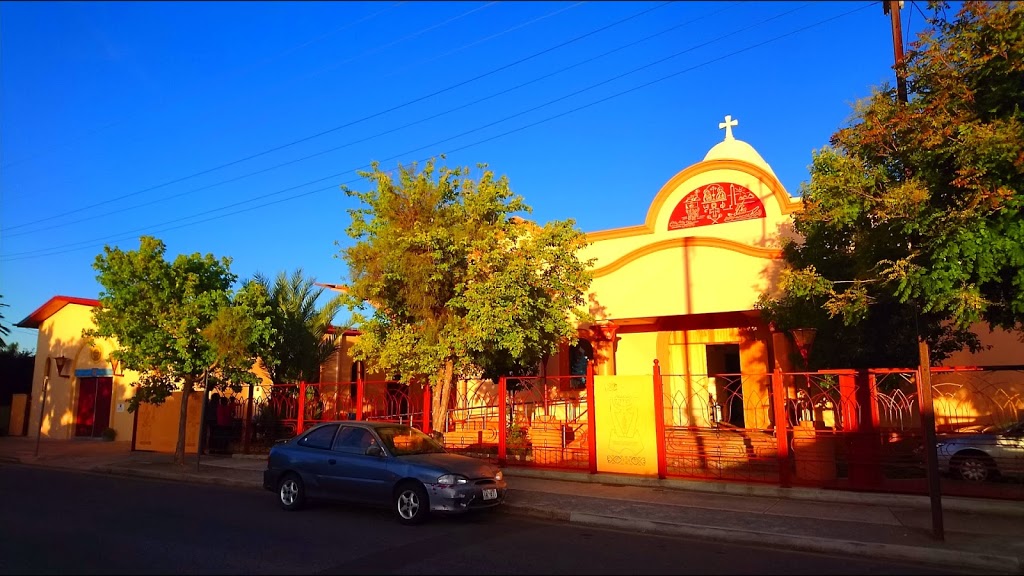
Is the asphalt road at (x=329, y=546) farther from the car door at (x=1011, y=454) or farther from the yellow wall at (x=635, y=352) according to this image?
the yellow wall at (x=635, y=352)

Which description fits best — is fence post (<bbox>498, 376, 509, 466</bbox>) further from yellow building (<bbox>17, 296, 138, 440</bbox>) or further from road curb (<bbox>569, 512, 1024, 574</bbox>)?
yellow building (<bbox>17, 296, 138, 440</bbox>)

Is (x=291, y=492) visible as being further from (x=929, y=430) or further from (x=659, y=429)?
(x=929, y=430)

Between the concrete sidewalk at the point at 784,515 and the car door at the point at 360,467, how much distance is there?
2218 millimetres

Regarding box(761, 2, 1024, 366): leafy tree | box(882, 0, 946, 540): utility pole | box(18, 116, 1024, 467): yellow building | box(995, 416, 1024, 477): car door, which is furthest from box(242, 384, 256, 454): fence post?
box(995, 416, 1024, 477): car door

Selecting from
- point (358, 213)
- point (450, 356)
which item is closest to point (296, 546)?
point (450, 356)

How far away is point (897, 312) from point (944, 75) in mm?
5865

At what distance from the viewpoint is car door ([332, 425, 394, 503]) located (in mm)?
9750

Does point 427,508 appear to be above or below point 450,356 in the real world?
below

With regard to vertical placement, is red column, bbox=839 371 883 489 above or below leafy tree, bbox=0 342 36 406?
below

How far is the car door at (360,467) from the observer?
975 cm

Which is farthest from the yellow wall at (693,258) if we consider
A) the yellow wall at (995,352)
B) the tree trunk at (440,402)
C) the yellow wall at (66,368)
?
the yellow wall at (66,368)

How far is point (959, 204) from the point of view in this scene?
8.62m

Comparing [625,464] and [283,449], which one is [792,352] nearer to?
[625,464]

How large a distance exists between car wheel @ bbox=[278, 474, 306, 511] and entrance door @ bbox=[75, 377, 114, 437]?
18.5 m
